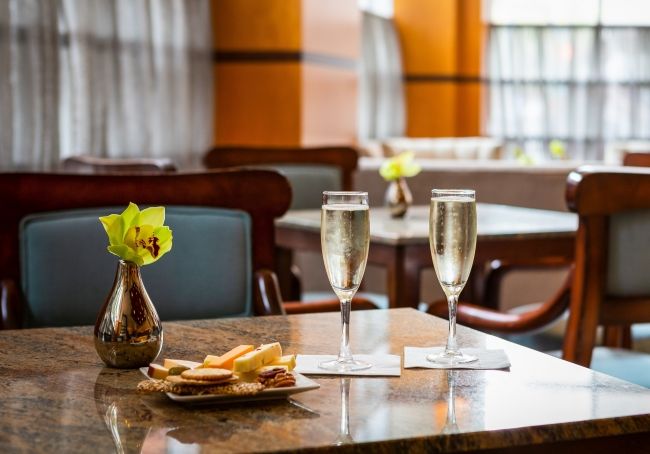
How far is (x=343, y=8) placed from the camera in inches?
300

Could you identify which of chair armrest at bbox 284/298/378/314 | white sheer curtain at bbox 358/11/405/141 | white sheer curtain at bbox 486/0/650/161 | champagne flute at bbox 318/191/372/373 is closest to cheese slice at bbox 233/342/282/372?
champagne flute at bbox 318/191/372/373

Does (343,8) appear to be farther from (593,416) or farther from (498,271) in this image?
(593,416)

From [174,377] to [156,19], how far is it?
5.35 m

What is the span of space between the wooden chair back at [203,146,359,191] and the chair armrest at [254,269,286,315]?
2140 mm

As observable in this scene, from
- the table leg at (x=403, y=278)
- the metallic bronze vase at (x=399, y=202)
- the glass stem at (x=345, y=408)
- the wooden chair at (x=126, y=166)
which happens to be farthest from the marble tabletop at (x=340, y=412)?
the metallic bronze vase at (x=399, y=202)

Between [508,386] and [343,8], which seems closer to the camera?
[508,386]

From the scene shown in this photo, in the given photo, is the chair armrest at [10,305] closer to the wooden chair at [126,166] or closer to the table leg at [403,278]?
the table leg at [403,278]

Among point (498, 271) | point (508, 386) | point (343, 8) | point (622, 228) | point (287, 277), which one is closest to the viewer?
point (508, 386)

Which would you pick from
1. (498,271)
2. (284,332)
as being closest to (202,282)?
(284,332)

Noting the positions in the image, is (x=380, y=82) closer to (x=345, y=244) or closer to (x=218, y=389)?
(x=345, y=244)

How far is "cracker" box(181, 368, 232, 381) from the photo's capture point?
1.03 m

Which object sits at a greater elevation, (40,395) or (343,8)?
(343,8)

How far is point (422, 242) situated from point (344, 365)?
167 centimetres

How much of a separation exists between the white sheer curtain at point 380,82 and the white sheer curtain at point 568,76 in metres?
1.46
